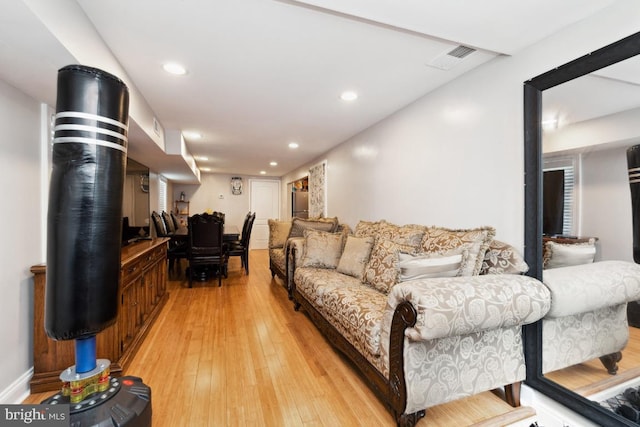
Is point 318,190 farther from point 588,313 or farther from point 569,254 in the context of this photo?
point 588,313

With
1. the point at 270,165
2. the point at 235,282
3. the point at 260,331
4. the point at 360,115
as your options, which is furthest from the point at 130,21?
the point at 270,165

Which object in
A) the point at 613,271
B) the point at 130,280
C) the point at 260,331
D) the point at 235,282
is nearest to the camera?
the point at 613,271

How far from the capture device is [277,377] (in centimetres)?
193

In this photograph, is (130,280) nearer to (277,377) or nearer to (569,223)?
(277,377)

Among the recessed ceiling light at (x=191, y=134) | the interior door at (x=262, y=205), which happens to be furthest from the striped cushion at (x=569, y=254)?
the interior door at (x=262, y=205)

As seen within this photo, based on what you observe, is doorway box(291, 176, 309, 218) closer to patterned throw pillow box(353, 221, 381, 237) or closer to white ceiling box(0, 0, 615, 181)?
patterned throw pillow box(353, 221, 381, 237)

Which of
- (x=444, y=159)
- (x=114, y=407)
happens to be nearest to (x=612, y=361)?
(x=444, y=159)

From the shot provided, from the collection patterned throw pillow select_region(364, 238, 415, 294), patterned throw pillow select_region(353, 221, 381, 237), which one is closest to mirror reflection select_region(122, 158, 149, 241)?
patterned throw pillow select_region(364, 238, 415, 294)

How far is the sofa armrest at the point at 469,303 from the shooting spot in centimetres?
126

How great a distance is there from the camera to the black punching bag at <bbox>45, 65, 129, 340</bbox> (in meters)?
0.88

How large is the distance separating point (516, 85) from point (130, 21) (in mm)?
2421

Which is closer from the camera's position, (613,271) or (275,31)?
(613,271)
